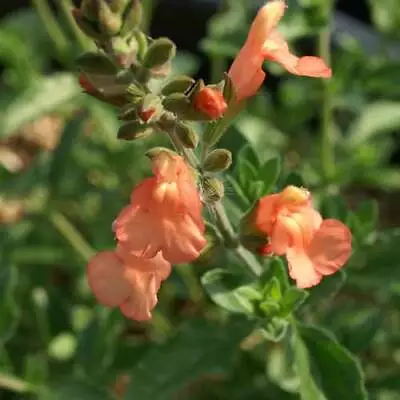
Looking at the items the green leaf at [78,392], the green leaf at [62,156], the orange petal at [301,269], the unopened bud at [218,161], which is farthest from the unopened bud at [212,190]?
the green leaf at [62,156]

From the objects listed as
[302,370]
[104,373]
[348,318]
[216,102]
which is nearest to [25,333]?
[104,373]

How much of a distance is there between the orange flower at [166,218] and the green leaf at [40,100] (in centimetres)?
114

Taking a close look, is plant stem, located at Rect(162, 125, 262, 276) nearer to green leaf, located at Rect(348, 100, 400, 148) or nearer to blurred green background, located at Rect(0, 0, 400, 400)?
blurred green background, located at Rect(0, 0, 400, 400)

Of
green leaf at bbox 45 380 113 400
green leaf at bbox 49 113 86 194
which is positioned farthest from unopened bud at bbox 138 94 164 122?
green leaf at bbox 49 113 86 194

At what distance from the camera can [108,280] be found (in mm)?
1231

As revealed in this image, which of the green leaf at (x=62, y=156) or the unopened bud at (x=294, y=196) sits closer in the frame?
the unopened bud at (x=294, y=196)

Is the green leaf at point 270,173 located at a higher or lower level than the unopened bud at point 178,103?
lower

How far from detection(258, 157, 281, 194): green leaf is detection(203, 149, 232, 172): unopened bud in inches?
8.1

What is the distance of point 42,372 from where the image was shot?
5.72 ft

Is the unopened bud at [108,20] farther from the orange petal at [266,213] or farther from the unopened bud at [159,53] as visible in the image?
the orange petal at [266,213]

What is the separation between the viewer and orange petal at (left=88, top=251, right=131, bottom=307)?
1.22m

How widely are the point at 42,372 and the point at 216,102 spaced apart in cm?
86

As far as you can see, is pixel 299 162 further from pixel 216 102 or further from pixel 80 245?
pixel 216 102

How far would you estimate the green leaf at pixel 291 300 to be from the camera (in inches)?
52.1
